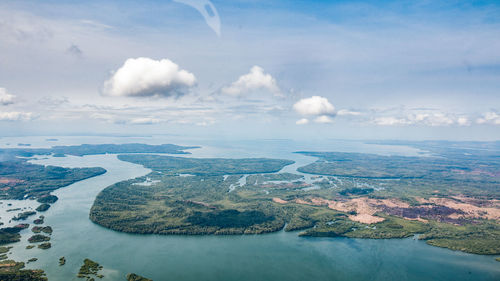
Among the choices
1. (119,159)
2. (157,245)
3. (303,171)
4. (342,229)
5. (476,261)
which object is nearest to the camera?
(476,261)

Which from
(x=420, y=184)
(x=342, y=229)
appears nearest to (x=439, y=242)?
(x=342, y=229)

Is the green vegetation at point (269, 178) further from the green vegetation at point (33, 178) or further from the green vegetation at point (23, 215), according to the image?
the green vegetation at point (23, 215)

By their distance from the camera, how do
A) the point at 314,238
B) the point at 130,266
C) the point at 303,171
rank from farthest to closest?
the point at 303,171 < the point at 314,238 < the point at 130,266

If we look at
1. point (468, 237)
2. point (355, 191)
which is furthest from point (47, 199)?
point (468, 237)

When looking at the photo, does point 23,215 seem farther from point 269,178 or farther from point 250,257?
point 269,178

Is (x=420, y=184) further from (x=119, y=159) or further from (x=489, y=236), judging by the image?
(x=119, y=159)

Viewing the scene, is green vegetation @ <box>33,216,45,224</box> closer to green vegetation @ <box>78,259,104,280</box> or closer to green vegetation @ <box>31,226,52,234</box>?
green vegetation @ <box>31,226,52,234</box>

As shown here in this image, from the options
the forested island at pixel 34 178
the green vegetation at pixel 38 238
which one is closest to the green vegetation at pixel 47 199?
the forested island at pixel 34 178

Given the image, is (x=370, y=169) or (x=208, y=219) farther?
(x=370, y=169)
